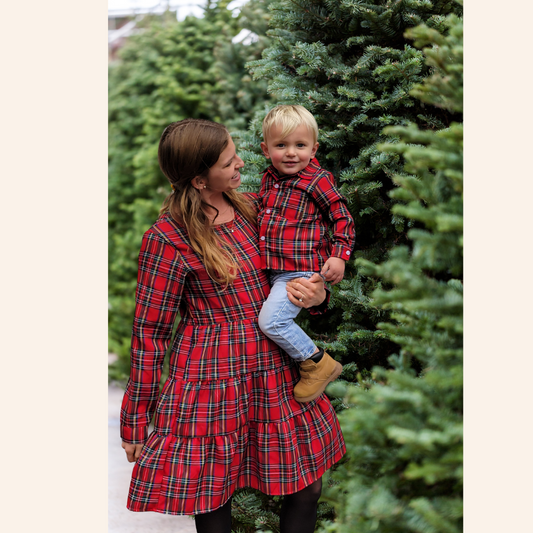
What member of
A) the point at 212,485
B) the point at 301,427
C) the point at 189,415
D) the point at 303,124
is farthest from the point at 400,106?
the point at 212,485

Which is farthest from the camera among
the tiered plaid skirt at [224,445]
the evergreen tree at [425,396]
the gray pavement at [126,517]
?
the gray pavement at [126,517]

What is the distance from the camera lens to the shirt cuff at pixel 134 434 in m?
1.94

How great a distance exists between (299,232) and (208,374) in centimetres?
61

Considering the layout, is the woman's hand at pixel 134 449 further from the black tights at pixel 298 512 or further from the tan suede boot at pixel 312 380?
the tan suede boot at pixel 312 380

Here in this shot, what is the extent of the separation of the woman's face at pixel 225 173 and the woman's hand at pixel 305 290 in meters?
0.43

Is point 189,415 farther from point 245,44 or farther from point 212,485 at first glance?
point 245,44

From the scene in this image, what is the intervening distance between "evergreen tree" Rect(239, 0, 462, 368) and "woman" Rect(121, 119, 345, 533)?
0.44 meters

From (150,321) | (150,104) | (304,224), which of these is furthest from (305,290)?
(150,104)

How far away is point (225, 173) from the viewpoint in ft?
6.45

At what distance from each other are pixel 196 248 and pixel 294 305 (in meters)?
0.40

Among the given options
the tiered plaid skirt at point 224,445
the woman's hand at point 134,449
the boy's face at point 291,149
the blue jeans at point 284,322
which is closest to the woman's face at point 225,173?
the boy's face at point 291,149

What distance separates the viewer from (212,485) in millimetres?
1880

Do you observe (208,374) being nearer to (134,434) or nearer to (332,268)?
(134,434)

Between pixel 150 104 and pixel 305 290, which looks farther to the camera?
pixel 150 104
